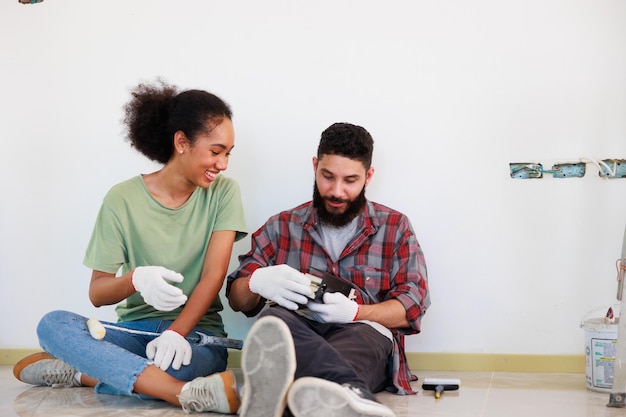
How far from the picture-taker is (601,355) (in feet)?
7.52

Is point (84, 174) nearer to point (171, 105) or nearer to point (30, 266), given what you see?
point (30, 266)

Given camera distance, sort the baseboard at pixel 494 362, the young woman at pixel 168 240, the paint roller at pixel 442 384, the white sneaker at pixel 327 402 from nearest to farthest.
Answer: the white sneaker at pixel 327 402 < the young woman at pixel 168 240 < the paint roller at pixel 442 384 < the baseboard at pixel 494 362

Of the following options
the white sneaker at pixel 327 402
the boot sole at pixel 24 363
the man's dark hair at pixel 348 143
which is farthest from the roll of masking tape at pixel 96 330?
the man's dark hair at pixel 348 143

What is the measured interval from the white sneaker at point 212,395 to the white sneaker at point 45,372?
0.58 m

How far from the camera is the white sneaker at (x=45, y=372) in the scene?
8.05 feet

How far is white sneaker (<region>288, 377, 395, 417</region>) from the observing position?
1.69 meters

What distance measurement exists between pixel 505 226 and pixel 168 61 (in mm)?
1279

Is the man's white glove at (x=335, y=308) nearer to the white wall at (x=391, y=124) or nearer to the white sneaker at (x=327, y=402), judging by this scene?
the white sneaker at (x=327, y=402)

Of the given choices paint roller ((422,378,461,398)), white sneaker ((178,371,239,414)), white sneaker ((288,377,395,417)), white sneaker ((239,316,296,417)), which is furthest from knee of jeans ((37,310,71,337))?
paint roller ((422,378,461,398))

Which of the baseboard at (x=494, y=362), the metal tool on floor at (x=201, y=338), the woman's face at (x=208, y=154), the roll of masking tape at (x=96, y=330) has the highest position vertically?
the woman's face at (x=208, y=154)

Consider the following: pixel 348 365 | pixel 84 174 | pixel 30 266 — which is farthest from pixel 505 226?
pixel 30 266

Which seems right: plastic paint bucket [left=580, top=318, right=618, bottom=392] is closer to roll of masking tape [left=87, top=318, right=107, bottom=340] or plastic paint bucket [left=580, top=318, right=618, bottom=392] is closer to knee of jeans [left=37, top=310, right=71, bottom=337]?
roll of masking tape [left=87, top=318, right=107, bottom=340]

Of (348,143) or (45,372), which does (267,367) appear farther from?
(45,372)

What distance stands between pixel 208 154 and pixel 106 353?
2.11 feet
